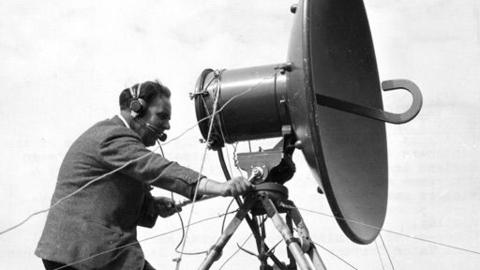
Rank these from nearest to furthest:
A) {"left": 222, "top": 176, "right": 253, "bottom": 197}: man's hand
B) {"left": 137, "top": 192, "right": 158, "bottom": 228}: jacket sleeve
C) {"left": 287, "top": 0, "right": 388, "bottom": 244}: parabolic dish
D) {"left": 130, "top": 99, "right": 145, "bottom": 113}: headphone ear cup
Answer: {"left": 287, "top": 0, "right": 388, "bottom": 244}: parabolic dish → {"left": 222, "top": 176, "right": 253, "bottom": 197}: man's hand → {"left": 130, "top": 99, "right": 145, "bottom": 113}: headphone ear cup → {"left": 137, "top": 192, "right": 158, "bottom": 228}: jacket sleeve

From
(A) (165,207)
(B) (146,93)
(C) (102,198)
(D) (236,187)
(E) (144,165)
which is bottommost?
(A) (165,207)

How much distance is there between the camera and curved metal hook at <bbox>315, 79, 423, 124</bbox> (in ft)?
12.0

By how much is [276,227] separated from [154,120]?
99 centimetres

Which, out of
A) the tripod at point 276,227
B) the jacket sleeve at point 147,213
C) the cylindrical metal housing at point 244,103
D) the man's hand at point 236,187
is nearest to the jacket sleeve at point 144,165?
the man's hand at point 236,187

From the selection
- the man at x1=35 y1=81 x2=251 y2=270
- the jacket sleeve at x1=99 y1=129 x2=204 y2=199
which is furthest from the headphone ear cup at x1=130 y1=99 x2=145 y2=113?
the jacket sleeve at x1=99 y1=129 x2=204 y2=199

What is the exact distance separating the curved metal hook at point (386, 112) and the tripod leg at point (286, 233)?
0.56m

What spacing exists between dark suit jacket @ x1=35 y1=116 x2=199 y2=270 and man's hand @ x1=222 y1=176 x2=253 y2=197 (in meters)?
0.18

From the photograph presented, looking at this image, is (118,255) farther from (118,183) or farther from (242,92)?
(242,92)

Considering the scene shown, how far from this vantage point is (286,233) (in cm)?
344

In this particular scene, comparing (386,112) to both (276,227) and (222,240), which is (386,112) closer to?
(276,227)

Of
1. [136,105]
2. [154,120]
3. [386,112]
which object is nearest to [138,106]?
[136,105]

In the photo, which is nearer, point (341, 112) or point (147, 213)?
point (341, 112)

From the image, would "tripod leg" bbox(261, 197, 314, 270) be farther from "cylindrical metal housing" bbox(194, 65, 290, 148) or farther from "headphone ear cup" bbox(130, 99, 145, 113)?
"headphone ear cup" bbox(130, 99, 145, 113)

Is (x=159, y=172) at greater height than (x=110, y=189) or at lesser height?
greater
